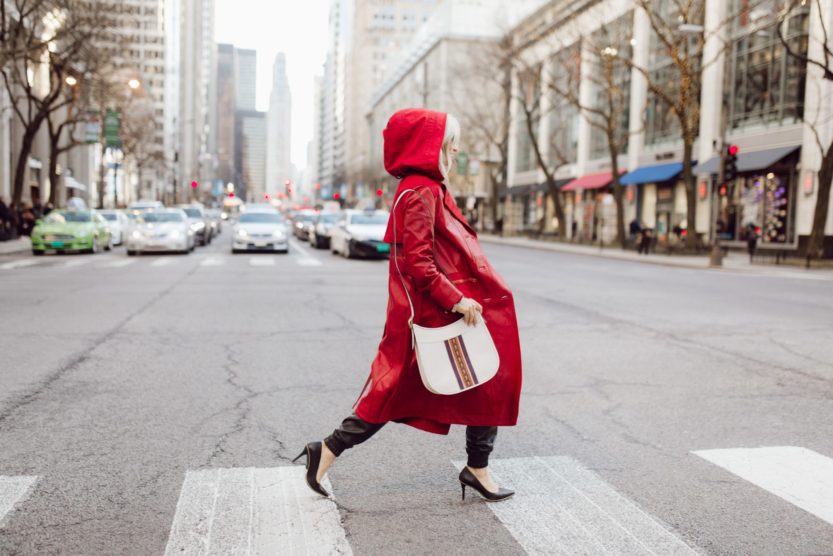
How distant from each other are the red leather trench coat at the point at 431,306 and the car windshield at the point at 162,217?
2413cm

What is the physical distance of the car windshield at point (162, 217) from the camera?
26.6 m

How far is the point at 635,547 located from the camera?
3465mm

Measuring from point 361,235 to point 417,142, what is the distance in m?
20.8

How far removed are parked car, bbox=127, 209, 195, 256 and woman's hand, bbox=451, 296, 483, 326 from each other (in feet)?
76.7

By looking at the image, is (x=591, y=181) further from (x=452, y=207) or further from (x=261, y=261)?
(x=452, y=207)

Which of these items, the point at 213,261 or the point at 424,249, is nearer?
the point at 424,249

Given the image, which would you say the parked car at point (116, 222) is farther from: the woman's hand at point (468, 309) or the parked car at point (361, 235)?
the woman's hand at point (468, 309)

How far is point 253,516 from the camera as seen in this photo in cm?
377

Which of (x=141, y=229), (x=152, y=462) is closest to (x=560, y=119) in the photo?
(x=141, y=229)

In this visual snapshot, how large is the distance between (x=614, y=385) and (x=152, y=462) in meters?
3.94

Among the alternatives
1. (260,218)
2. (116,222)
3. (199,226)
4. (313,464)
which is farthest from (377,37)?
(313,464)

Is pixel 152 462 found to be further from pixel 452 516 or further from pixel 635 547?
pixel 635 547

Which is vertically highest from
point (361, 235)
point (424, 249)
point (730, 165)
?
point (730, 165)

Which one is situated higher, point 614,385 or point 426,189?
point 426,189
